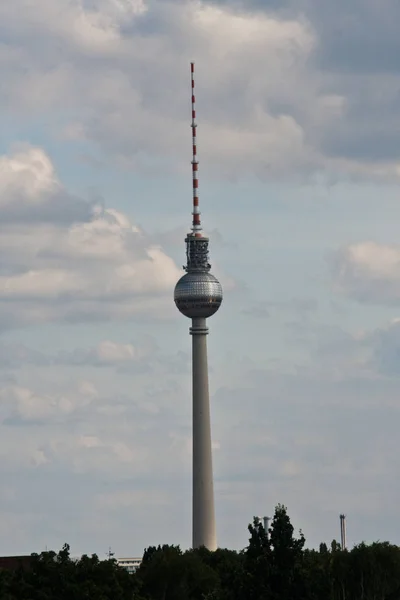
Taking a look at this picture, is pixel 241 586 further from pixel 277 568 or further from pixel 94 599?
pixel 94 599

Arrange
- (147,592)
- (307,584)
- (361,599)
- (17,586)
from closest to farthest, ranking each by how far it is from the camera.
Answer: (307,584), (17,586), (361,599), (147,592)

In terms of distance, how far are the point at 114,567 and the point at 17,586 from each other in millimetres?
7654

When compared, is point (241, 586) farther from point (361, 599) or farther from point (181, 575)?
point (181, 575)

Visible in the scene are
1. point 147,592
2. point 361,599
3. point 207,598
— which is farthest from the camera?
point 147,592

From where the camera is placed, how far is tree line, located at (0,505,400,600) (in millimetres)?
107812

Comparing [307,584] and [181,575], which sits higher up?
[181,575]

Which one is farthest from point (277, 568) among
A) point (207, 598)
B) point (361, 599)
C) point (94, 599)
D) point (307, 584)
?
point (361, 599)

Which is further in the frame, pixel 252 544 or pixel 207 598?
pixel 207 598

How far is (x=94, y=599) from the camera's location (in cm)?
12169

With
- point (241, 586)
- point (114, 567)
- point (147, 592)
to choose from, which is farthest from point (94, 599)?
point (147, 592)

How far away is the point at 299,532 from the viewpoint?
352ft

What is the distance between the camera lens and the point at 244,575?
108m

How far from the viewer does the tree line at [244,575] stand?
354 ft

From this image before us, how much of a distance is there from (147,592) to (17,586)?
4170 centimetres
